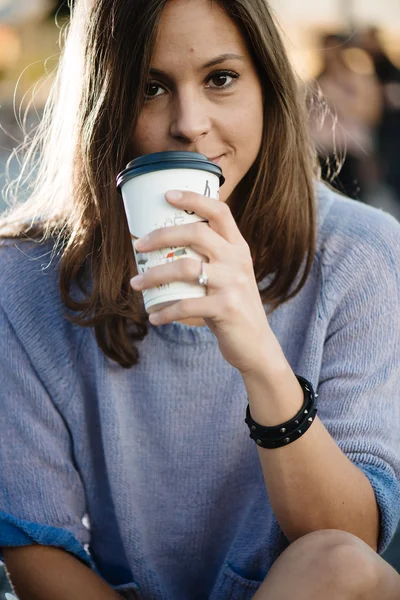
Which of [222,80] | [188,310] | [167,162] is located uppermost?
[222,80]

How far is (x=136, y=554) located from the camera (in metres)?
2.13

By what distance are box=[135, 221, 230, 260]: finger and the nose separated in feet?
1.37

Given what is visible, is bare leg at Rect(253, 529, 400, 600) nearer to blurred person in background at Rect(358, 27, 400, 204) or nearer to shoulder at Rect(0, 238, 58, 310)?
shoulder at Rect(0, 238, 58, 310)

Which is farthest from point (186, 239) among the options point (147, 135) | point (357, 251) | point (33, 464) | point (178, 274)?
point (33, 464)

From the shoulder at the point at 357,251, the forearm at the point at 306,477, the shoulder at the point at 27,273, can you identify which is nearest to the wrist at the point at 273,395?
the forearm at the point at 306,477

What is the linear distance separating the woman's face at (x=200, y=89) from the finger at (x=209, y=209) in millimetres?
393

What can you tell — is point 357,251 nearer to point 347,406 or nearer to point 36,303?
point 347,406

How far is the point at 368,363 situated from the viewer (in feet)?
6.55

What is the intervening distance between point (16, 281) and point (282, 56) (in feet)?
2.83

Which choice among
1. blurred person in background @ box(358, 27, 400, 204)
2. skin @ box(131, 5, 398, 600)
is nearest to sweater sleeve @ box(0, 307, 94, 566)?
skin @ box(131, 5, 398, 600)

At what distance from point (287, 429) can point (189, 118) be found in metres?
0.68

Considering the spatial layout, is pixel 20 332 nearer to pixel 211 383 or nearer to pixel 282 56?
pixel 211 383

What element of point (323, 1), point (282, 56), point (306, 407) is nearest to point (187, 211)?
point (306, 407)

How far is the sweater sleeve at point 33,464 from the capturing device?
6.64 ft
